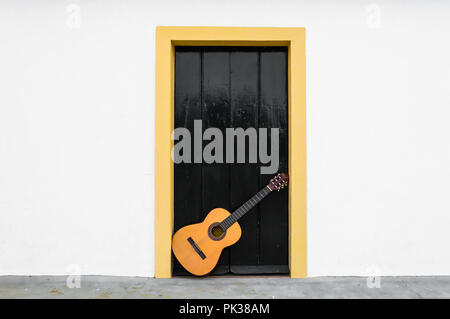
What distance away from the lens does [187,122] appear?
3.27 meters

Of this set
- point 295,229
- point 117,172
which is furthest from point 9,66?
point 295,229

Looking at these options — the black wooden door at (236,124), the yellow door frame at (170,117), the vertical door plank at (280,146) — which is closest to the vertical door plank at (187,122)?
the black wooden door at (236,124)

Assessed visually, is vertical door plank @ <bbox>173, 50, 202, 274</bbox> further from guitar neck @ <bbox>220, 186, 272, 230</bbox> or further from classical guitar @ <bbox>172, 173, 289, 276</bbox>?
guitar neck @ <bbox>220, 186, 272, 230</bbox>

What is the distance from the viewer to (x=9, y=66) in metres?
3.13

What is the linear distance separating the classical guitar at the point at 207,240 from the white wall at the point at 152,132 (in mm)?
263

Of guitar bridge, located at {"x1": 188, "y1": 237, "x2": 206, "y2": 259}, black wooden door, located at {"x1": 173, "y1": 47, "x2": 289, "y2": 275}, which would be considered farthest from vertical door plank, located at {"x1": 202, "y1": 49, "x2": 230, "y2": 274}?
guitar bridge, located at {"x1": 188, "y1": 237, "x2": 206, "y2": 259}

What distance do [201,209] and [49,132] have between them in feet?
4.46

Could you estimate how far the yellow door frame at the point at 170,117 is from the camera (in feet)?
10.1

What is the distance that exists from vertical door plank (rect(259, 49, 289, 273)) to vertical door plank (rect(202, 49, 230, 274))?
30cm

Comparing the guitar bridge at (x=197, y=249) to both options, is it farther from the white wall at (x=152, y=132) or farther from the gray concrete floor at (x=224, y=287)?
the white wall at (x=152, y=132)

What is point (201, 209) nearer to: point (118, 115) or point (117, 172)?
point (117, 172)

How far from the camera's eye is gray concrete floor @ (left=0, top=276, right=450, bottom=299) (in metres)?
2.77

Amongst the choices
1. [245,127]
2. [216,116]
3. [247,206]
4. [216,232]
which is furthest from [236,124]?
[216,232]

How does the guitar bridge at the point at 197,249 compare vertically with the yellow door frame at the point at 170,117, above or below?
below
